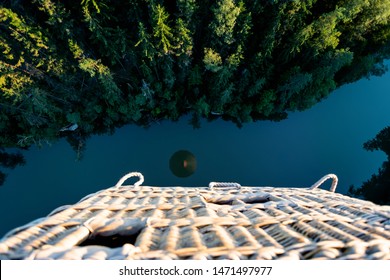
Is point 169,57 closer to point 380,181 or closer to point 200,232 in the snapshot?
point 200,232

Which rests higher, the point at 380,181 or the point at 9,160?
the point at 9,160

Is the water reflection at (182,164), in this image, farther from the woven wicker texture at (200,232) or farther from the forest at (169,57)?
the woven wicker texture at (200,232)

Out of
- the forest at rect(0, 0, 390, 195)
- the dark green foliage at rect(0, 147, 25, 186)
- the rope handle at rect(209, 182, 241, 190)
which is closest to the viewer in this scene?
the rope handle at rect(209, 182, 241, 190)

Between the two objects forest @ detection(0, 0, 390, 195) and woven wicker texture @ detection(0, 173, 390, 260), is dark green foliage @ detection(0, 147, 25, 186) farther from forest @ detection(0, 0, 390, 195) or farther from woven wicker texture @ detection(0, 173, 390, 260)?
woven wicker texture @ detection(0, 173, 390, 260)

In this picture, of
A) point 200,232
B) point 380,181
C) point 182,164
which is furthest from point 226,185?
point 380,181

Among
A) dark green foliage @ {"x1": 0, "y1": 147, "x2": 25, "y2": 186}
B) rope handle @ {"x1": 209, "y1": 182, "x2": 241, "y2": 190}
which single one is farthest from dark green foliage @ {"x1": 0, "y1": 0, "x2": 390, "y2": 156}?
rope handle @ {"x1": 209, "y1": 182, "x2": 241, "y2": 190}

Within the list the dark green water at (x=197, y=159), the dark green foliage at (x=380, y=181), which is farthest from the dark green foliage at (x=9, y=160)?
the dark green foliage at (x=380, y=181)
